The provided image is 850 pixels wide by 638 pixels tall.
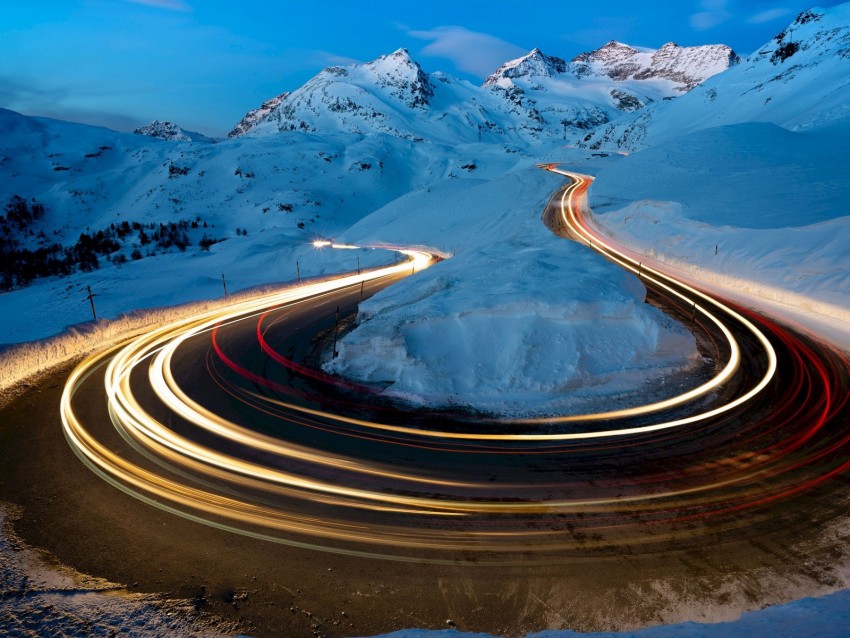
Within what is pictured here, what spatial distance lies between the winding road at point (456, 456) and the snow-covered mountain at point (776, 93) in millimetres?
65069

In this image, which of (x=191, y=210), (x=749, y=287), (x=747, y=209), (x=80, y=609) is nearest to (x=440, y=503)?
(x=80, y=609)

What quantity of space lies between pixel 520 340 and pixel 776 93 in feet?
331

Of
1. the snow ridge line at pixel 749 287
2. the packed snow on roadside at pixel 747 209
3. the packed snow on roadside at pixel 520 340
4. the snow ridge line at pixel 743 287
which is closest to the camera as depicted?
the packed snow on roadside at pixel 520 340

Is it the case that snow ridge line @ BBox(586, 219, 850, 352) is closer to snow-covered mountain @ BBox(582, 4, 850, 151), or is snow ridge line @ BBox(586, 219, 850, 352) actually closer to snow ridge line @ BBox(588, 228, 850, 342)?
snow ridge line @ BBox(588, 228, 850, 342)

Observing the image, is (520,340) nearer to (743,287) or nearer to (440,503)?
(440,503)

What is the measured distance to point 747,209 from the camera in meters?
32.9

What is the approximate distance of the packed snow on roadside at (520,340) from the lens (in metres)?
Result: 13.6

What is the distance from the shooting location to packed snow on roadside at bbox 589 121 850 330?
23109 millimetres

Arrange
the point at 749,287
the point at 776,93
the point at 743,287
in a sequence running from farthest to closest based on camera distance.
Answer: the point at 776,93 → the point at 743,287 → the point at 749,287

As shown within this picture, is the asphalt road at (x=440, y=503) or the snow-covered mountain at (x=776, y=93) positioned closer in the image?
the asphalt road at (x=440, y=503)

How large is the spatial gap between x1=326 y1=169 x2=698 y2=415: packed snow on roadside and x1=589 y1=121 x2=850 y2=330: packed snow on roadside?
1037 centimetres

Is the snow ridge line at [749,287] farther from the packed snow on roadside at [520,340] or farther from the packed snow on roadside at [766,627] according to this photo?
the packed snow on roadside at [766,627]

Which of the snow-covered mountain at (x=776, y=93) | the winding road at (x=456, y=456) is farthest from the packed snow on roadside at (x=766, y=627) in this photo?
the snow-covered mountain at (x=776, y=93)

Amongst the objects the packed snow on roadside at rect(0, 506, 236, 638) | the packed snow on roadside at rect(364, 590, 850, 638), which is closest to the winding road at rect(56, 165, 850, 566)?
the packed snow on roadside at rect(364, 590, 850, 638)
